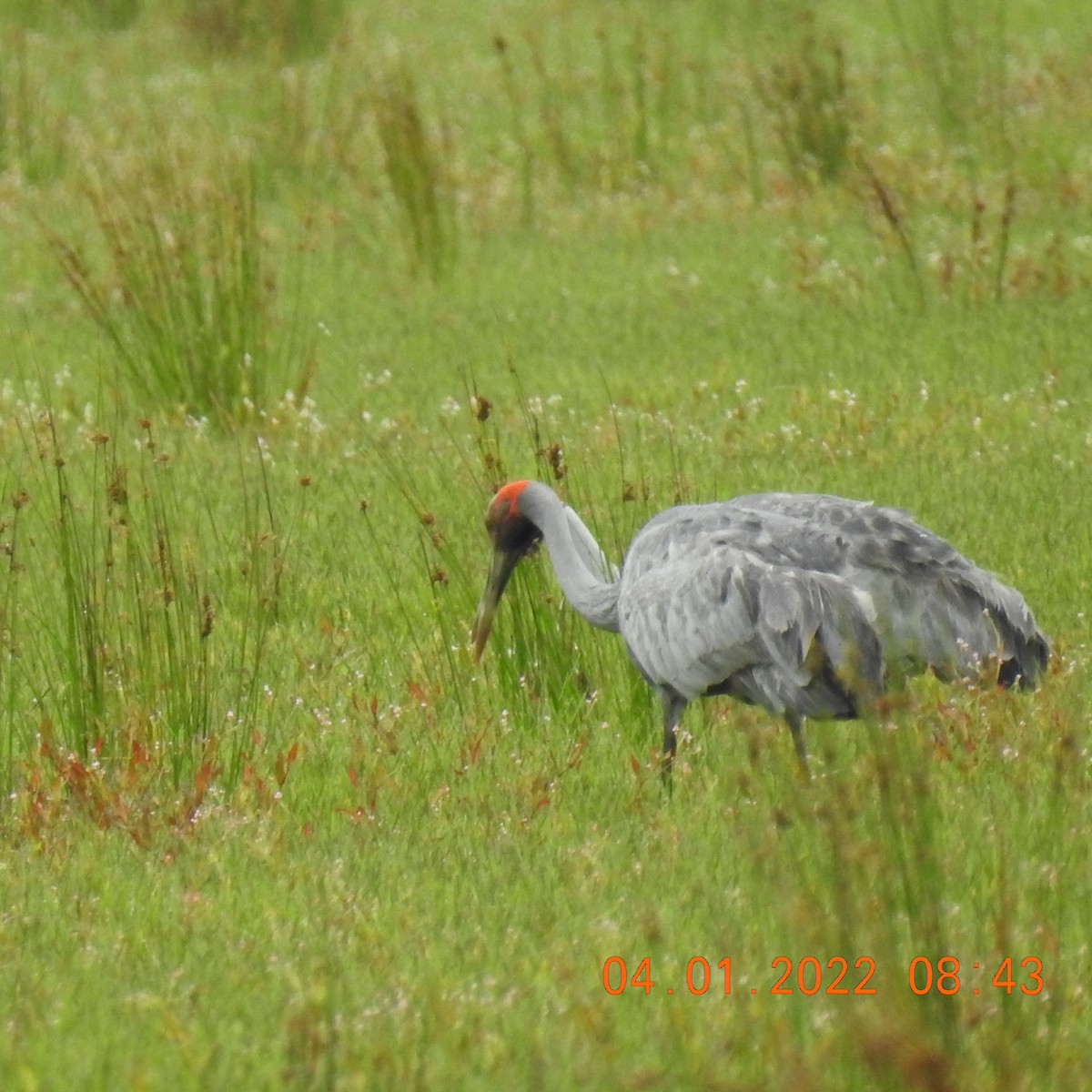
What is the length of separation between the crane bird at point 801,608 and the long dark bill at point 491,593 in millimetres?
643

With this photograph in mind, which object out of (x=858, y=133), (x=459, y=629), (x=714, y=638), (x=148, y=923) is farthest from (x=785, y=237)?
(x=148, y=923)

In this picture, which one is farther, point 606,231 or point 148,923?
point 606,231

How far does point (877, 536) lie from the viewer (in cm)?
638

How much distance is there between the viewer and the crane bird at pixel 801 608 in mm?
6059

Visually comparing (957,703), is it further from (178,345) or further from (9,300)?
(9,300)

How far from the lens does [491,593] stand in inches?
285

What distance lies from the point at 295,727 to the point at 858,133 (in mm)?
10980
